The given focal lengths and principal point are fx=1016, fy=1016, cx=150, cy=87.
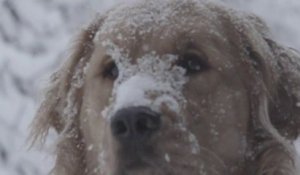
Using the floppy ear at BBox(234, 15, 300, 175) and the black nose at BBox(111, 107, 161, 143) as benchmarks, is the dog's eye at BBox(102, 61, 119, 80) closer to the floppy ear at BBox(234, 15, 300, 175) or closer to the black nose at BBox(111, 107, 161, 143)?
the black nose at BBox(111, 107, 161, 143)

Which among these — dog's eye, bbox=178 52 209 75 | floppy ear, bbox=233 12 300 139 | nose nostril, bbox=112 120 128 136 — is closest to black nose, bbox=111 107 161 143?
nose nostril, bbox=112 120 128 136

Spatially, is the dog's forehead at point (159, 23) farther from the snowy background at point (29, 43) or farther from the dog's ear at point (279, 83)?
the snowy background at point (29, 43)

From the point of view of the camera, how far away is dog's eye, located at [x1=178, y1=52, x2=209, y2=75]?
5242mm

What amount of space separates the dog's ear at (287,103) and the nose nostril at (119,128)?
99 centimetres

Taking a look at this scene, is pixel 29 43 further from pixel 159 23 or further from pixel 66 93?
pixel 159 23

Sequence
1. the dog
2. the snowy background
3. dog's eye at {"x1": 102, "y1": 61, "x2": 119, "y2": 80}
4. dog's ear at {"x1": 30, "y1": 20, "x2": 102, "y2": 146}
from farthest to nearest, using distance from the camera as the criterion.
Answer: the snowy background → dog's ear at {"x1": 30, "y1": 20, "x2": 102, "y2": 146} → dog's eye at {"x1": 102, "y1": 61, "x2": 119, "y2": 80} → the dog

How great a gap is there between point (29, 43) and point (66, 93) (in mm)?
13637

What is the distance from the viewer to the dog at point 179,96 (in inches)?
192

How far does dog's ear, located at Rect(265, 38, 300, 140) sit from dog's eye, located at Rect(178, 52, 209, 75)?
46 cm

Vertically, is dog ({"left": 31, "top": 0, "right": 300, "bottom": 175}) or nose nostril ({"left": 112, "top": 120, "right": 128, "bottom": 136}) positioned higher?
nose nostril ({"left": 112, "top": 120, "right": 128, "bottom": 136})

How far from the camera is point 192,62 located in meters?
5.25

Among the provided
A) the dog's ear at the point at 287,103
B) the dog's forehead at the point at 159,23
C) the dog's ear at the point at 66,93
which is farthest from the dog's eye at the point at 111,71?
the dog's ear at the point at 287,103

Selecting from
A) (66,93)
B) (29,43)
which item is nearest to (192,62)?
(66,93)

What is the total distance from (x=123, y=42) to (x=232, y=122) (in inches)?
28.1
